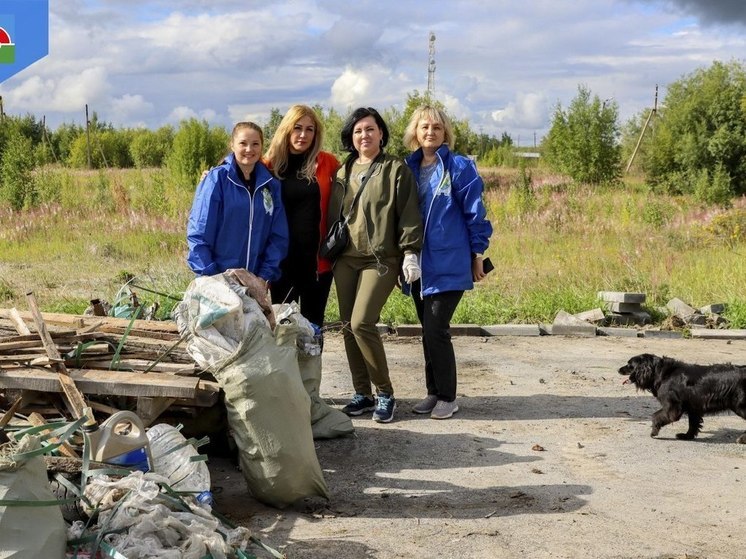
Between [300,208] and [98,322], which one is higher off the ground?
[300,208]

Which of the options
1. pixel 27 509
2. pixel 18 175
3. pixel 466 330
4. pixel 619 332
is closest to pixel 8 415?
pixel 27 509

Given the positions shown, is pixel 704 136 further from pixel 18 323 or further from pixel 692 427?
pixel 18 323

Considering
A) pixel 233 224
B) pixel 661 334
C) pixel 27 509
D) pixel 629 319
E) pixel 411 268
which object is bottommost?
pixel 661 334

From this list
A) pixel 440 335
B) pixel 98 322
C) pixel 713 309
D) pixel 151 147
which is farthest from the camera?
pixel 151 147

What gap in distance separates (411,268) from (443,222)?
44cm

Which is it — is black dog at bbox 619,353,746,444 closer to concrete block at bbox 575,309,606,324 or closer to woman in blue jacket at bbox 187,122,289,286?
woman in blue jacket at bbox 187,122,289,286

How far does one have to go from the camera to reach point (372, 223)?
623 cm

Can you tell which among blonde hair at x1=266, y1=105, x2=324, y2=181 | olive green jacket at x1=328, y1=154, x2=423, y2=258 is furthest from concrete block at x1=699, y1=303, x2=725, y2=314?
blonde hair at x1=266, y1=105, x2=324, y2=181

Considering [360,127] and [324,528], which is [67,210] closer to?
[360,127]

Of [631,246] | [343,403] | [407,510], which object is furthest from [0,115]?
[407,510]

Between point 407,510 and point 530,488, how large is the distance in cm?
83

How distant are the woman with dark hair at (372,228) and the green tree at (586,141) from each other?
2826cm

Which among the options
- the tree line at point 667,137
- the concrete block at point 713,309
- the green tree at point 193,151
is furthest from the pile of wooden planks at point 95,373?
the tree line at point 667,137

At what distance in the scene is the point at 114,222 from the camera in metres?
17.4
